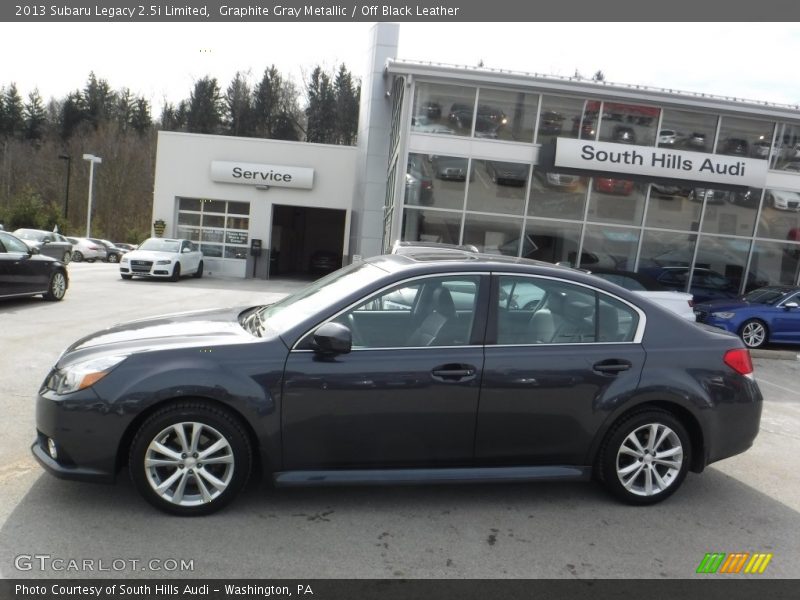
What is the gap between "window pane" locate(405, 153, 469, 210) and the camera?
50.4 ft

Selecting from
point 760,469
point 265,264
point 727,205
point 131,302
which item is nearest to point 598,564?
point 760,469

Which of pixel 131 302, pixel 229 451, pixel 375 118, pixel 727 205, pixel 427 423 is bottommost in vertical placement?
pixel 131 302

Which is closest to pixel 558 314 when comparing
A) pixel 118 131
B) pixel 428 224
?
pixel 428 224

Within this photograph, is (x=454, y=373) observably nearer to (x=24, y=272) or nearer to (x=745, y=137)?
(x=24, y=272)

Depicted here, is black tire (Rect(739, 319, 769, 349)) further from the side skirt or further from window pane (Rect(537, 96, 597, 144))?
the side skirt

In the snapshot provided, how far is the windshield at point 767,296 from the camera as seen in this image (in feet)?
40.1

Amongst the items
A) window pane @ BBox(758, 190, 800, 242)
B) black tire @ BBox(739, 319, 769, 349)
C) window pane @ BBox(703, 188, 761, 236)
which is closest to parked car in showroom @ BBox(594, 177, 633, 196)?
window pane @ BBox(703, 188, 761, 236)

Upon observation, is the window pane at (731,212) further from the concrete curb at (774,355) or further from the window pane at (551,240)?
the concrete curb at (774,355)

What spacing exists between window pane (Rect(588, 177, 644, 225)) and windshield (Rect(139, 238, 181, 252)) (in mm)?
13336

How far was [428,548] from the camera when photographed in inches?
133

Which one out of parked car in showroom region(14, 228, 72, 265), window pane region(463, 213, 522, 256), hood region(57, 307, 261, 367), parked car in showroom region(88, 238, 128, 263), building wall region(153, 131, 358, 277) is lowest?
parked car in showroom region(88, 238, 128, 263)

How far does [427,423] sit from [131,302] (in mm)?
11245
